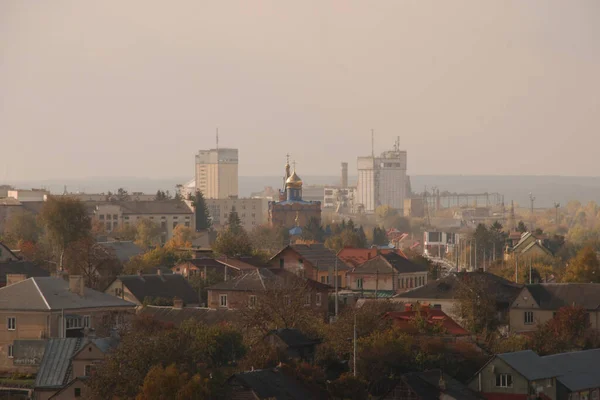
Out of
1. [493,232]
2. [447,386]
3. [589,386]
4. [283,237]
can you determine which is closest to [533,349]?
[589,386]

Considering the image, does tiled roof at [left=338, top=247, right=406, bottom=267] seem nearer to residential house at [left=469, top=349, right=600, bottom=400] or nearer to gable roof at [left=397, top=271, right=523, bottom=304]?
gable roof at [left=397, top=271, right=523, bottom=304]

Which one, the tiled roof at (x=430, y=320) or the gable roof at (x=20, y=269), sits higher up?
the gable roof at (x=20, y=269)

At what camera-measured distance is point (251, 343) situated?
189ft

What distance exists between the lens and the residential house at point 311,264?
89.8 metres

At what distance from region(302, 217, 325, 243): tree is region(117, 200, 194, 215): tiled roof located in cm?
1162

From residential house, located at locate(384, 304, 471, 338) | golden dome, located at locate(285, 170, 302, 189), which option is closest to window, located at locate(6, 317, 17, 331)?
residential house, located at locate(384, 304, 471, 338)

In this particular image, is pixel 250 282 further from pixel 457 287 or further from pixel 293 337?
pixel 293 337

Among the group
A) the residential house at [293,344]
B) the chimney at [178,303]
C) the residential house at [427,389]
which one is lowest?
the residential house at [427,389]

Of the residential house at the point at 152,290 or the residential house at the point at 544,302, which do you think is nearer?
the residential house at the point at 544,302

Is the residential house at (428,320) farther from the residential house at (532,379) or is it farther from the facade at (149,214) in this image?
the facade at (149,214)

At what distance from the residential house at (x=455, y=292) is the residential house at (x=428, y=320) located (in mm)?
4613

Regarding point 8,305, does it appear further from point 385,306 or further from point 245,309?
point 385,306

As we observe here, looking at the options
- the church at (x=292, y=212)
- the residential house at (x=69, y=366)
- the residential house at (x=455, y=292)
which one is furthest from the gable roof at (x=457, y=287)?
the church at (x=292, y=212)

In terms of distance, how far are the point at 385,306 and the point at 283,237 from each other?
80.3 m
